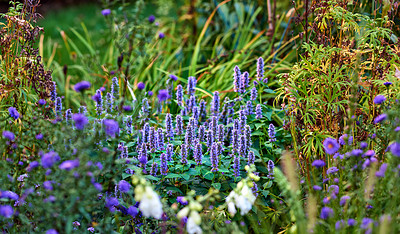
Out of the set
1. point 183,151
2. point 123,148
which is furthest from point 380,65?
point 123,148

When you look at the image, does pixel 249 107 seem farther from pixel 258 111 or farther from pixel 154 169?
pixel 154 169

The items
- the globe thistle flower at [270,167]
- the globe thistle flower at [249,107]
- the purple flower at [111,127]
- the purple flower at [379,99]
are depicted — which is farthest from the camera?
the globe thistle flower at [249,107]

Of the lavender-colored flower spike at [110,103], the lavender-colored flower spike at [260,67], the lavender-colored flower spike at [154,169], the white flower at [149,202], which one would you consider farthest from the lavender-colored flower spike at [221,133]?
the white flower at [149,202]

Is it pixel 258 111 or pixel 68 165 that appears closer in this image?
pixel 68 165

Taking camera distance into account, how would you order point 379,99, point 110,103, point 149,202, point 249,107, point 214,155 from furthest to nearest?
1. point 249,107
2. point 110,103
3. point 214,155
4. point 379,99
5. point 149,202

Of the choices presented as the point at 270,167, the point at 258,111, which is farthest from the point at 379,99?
the point at 258,111

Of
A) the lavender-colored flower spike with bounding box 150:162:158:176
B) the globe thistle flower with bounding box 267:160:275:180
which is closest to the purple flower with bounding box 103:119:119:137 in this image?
the lavender-colored flower spike with bounding box 150:162:158:176

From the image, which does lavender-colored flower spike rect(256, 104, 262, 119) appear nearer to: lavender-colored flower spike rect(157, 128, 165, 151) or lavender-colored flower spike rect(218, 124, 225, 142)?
lavender-colored flower spike rect(218, 124, 225, 142)

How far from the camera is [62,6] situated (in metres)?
10.5

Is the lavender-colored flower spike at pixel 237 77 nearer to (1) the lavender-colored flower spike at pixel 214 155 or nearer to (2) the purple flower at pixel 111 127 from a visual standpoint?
(1) the lavender-colored flower spike at pixel 214 155

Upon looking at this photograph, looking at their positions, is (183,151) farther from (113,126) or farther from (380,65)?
(380,65)

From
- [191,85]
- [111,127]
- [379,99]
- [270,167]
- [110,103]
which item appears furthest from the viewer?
[191,85]

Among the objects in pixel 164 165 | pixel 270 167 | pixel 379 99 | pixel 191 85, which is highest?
pixel 379 99

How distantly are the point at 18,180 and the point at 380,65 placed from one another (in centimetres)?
223
